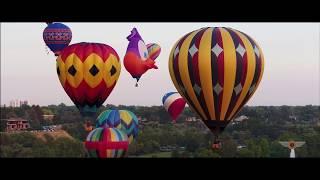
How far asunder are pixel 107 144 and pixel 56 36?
340 inches

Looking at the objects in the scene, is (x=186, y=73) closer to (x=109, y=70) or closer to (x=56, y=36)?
(x=109, y=70)

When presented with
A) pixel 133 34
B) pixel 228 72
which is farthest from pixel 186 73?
pixel 133 34

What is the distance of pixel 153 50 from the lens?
99.9 ft

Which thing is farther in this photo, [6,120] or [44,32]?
[6,120]

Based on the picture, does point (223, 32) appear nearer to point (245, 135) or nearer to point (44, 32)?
point (44, 32)

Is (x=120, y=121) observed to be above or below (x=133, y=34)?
below

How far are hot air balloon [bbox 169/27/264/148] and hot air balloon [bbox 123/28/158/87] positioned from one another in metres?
9.97

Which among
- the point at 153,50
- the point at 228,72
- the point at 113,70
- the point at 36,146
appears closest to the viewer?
the point at 228,72

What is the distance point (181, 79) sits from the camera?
16.0 metres

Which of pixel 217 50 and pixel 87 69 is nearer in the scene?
pixel 217 50

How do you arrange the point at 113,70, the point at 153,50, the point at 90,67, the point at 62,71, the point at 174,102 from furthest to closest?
the point at 153,50 < the point at 174,102 < the point at 113,70 < the point at 62,71 < the point at 90,67

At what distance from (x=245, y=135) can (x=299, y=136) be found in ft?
19.5

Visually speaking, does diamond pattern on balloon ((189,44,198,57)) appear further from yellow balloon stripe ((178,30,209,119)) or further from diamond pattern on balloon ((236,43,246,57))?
diamond pattern on balloon ((236,43,246,57))
